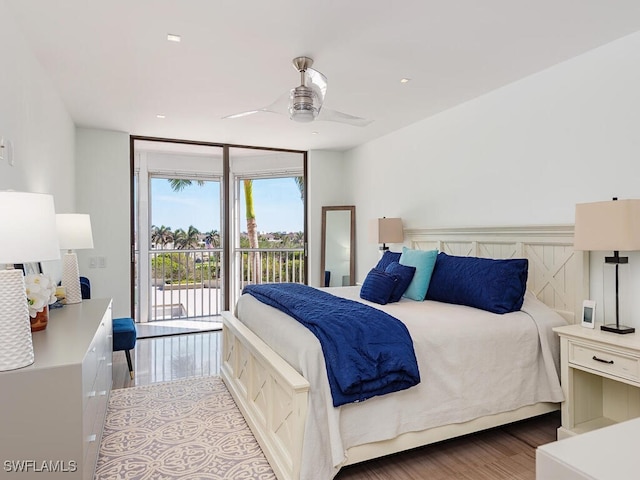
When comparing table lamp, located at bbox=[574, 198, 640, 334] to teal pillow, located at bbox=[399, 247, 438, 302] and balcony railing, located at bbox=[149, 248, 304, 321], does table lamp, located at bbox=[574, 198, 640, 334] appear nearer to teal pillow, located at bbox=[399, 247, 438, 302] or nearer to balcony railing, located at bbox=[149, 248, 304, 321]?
Result: teal pillow, located at bbox=[399, 247, 438, 302]

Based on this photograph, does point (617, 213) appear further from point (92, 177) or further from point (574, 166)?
point (92, 177)

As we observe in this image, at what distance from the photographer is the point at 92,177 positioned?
15.7 feet

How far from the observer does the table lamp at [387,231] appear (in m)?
4.52

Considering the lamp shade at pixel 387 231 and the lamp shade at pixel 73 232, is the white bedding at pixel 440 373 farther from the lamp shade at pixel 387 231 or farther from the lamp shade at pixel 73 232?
the lamp shade at pixel 387 231

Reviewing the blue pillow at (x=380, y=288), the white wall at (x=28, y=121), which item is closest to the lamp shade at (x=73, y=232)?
the white wall at (x=28, y=121)

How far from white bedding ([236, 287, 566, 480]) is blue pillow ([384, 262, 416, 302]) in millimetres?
200

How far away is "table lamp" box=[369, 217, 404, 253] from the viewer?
4.52 metres

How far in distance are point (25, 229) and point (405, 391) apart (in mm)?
1869

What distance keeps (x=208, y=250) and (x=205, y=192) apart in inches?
35.1

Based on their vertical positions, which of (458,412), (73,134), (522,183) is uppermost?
(73,134)

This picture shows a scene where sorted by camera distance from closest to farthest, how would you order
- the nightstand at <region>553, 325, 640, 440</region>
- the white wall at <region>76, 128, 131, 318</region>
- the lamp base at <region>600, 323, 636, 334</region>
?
the nightstand at <region>553, 325, 640, 440</region> → the lamp base at <region>600, 323, 636, 334</region> → the white wall at <region>76, 128, 131, 318</region>

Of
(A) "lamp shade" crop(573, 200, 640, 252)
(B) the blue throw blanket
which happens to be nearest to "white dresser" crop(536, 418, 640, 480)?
(B) the blue throw blanket

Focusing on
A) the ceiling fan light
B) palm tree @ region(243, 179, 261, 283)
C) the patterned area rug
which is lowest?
the patterned area rug

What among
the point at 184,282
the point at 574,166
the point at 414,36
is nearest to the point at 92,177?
the point at 184,282
